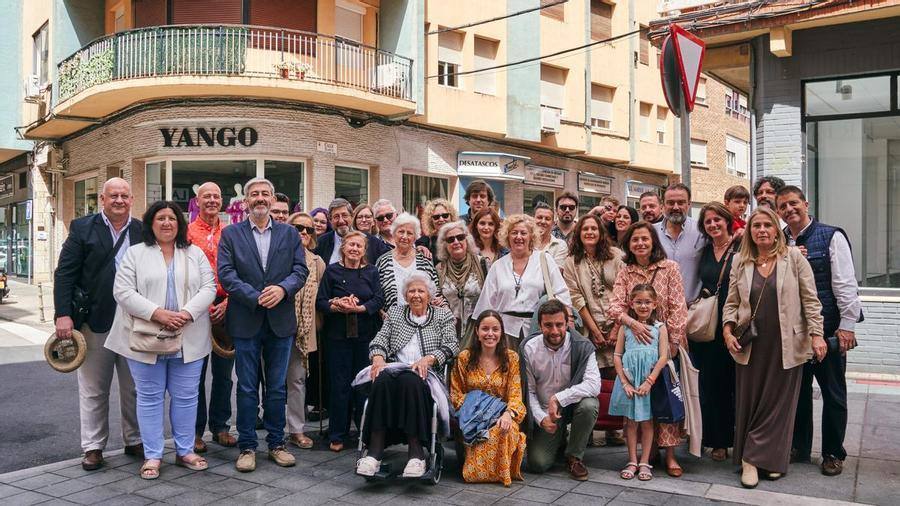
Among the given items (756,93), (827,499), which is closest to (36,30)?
(756,93)

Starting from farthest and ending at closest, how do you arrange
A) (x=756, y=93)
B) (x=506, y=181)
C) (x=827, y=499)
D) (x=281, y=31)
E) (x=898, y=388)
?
(x=506, y=181)
(x=281, y=31)
(x=756, y=93)
(x=898, y=388)
(x=827, y=499)

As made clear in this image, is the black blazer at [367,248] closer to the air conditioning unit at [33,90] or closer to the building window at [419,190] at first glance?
the building window at [419,190]

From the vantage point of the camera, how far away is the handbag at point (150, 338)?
5281 millimetres

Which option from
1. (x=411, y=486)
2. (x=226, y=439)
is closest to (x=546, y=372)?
(x=411, y=486)

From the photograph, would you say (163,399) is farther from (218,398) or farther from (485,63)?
(485,63)

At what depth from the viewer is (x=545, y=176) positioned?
75.7ft

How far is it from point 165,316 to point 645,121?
82.0 feet

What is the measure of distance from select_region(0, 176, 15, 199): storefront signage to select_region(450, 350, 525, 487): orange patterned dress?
27382 mm

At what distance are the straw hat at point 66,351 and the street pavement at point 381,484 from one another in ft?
2.58

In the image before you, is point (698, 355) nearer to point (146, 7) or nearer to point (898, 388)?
point (898, 388)

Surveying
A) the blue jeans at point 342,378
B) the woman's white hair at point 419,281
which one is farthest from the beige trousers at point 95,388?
the woman's white hair at point 419,281

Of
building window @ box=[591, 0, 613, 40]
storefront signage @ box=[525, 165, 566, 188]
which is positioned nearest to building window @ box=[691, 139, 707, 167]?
building window @ box=[591, 0, 613, 40]

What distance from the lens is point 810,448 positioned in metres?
5.73

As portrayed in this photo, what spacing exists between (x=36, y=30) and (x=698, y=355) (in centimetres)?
2360
